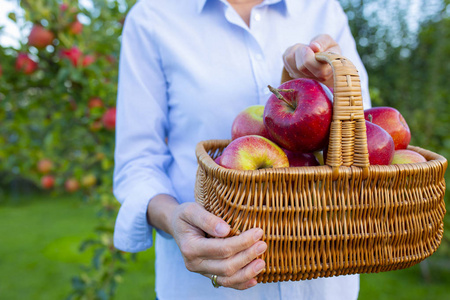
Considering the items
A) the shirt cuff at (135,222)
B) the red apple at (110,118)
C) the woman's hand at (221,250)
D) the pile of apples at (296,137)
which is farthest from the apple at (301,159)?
the red apple at (110,118)

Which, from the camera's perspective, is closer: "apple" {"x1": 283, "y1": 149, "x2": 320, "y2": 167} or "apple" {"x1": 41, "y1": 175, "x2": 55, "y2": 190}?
"apple" {"x1": 283, "y1": 149, "x2": 320, "y2": 167}

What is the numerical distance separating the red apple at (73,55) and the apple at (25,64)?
0.14m

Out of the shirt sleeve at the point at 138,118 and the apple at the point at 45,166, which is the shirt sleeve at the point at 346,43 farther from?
the apple at the point at 45,166

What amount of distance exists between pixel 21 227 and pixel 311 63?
5527 mm

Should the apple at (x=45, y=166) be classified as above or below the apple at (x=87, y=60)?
below

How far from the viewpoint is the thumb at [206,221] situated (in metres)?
0.72

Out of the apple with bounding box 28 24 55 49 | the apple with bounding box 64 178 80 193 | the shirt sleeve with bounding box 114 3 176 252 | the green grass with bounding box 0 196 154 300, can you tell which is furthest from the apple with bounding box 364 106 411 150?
the green grass with bounding box 0 196 154 300

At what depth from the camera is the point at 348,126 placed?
73 cm

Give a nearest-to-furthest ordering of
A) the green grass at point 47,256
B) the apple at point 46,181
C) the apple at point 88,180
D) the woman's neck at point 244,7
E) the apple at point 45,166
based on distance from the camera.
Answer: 1. the woman's neck at point 244,7
2. the apple at point 88,180
3. the apple at point 45,166
4. the apple at point 46,181
5. the green grass at point 47,256

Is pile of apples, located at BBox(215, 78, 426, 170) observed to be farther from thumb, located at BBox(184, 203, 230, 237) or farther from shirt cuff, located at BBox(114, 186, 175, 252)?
shirt cuff, located at BBox(114, 186, 175, 252)

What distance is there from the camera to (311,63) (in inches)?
33.1

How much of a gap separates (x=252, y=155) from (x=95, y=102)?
3.69 ft

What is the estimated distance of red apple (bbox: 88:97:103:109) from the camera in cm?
171

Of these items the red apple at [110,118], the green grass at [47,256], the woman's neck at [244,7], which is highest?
the woman's neck at [244,7]
